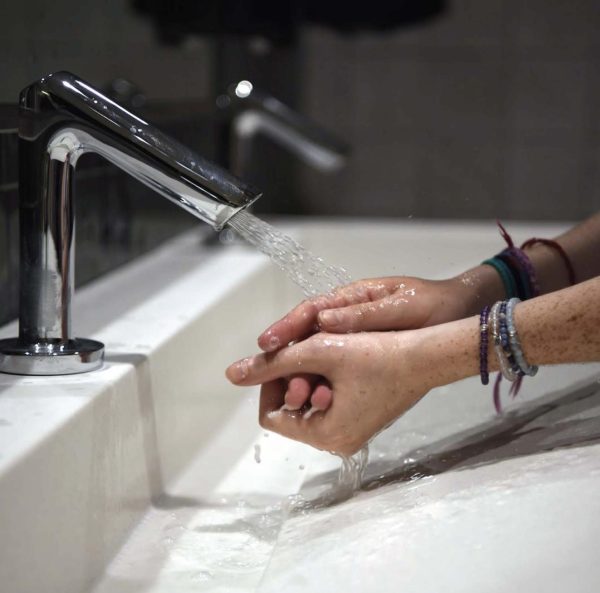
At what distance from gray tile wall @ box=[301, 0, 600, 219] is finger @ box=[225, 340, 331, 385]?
1120mm

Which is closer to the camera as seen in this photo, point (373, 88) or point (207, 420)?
point (207, 420)

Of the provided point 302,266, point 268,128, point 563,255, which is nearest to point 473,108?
point 268,128

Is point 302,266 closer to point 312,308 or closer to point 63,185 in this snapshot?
point 312,308

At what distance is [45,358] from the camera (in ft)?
2.34

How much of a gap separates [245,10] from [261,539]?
3.59 ft

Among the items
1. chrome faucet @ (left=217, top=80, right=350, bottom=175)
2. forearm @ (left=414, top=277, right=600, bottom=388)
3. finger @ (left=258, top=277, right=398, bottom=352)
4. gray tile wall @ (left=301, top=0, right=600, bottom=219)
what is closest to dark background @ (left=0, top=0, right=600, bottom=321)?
gray tile wall @ (left=301, top=0, right=600, bottom=219)

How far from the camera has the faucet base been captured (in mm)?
712

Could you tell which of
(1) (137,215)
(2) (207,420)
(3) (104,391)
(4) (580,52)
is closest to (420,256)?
(1) (137,215)

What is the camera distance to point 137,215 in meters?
1.22

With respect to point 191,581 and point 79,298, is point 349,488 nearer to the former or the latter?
point 191,581

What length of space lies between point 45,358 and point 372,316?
0.23 m

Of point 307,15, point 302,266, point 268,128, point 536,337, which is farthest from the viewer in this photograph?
point 307,15

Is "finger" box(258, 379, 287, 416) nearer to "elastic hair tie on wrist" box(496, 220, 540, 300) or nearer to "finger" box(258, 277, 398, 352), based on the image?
"finger" box(258, 277, 398, 352)

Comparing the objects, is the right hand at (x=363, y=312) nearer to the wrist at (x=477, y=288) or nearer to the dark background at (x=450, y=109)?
the wrist at (x=477, y=288)
